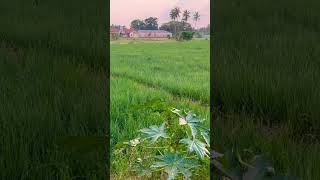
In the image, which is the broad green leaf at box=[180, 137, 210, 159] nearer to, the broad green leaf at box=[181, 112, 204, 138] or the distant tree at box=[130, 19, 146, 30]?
the broad green leaf at box=[181, 112, 204, 138]

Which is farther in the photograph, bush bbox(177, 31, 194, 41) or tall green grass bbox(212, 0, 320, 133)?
tall green grass bbox(212, 0, 320, 133)

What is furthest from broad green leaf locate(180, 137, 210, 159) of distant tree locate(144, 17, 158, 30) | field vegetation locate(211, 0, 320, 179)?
distant tree locate(144, 17, 158, 30)

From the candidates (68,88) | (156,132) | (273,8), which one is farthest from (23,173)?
(273,8)

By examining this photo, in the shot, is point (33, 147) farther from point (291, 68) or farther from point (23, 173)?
point (291, 68)

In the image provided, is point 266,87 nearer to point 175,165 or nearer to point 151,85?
point 151,85

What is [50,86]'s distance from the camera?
1.77 m

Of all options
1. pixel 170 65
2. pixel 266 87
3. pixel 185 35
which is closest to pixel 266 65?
pixel 266 87

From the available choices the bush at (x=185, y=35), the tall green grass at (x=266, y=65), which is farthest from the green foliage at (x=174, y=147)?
the tall green grass at (x=266, y=65)

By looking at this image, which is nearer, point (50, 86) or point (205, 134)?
point (205, 134)

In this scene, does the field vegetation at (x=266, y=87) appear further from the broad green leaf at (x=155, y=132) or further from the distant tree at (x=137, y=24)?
the distant tree at (x=137, y=24)

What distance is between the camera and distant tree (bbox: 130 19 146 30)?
4.75ft

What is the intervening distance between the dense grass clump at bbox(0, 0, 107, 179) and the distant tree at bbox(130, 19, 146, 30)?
0.89ft

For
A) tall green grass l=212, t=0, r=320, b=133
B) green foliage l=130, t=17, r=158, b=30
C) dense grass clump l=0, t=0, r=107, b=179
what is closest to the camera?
dense grass clump l=0, t=0, r=107, b=179

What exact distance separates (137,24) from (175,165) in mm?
446
